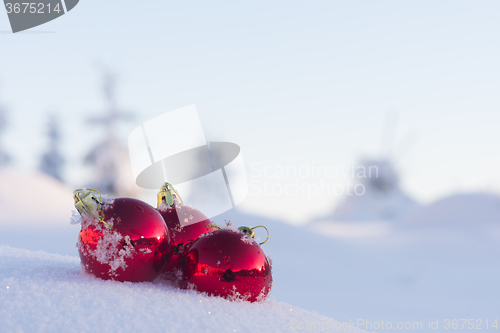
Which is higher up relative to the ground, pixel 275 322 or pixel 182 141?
pixel 275 322

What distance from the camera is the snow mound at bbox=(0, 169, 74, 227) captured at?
399 cm

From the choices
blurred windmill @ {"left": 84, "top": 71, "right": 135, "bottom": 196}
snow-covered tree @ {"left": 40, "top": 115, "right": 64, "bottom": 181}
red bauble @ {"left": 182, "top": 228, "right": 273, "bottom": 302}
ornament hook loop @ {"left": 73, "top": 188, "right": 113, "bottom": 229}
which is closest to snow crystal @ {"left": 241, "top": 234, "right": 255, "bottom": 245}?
red bauble @ {"left": 182, "top": 228, "right": 273, "bottom": 302}

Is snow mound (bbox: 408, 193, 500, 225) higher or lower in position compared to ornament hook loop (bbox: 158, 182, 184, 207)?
lower

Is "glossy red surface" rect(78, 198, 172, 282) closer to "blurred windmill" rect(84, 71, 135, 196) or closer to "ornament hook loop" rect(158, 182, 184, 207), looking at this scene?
"ornament hook loop" rect(158, 182, 184, 207)

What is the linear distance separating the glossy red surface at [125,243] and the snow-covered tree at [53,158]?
7939mm

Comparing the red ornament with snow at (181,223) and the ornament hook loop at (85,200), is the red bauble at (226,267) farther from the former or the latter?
the ornament hook loop at (85,200)

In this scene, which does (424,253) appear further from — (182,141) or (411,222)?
(182,141)

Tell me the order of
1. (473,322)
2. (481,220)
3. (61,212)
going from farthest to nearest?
(481,220) → (61,212) → (473,322)

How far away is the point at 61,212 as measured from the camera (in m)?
4.28

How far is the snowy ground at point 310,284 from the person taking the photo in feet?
2.62

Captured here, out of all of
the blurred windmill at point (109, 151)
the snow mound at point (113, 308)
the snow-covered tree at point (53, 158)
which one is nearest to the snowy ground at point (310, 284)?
the snow mound at point (113, 308)

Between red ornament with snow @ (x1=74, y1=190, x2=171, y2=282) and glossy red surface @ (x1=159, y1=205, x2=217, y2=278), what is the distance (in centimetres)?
14

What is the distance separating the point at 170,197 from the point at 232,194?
75cm

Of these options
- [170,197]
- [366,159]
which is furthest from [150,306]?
[366,159]
